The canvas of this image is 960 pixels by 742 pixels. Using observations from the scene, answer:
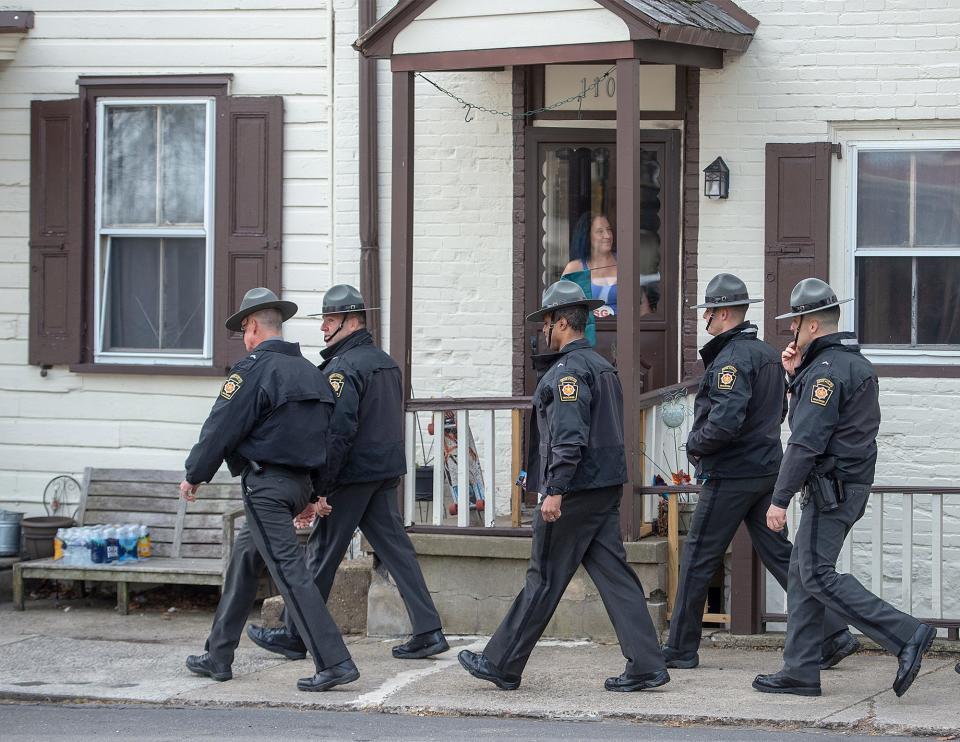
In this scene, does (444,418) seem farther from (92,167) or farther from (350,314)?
(92,167)

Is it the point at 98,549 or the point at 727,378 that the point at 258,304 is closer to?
the point at 727,378

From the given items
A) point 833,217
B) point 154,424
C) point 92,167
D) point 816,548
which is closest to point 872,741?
point 816,548

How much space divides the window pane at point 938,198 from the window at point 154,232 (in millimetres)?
4692

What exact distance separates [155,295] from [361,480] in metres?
3.33

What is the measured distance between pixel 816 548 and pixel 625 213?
7.94 ft

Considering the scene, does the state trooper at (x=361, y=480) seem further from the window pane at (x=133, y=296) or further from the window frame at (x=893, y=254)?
the window frame at (x=893, y=254)

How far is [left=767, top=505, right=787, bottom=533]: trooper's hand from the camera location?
6.90 meters

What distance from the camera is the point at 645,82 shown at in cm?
977

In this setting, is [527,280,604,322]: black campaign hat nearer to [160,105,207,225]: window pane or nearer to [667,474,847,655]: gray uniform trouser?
[667,474,847,655]: gray uniform trouser

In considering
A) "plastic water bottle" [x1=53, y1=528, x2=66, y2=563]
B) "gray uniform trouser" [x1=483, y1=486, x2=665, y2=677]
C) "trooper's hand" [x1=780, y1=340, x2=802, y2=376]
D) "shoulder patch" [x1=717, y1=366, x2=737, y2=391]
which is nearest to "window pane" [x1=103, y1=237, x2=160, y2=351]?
"plastic water bottle" [x1=53, y1=528, x2=66, y2=563]

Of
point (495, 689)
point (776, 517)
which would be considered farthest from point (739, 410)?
point (495, 689)

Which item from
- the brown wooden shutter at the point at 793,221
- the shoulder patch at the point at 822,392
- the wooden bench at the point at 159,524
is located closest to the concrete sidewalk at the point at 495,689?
the wooden bench at the point at 159,524

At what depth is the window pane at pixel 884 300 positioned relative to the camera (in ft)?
31.0

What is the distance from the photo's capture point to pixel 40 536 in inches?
399
